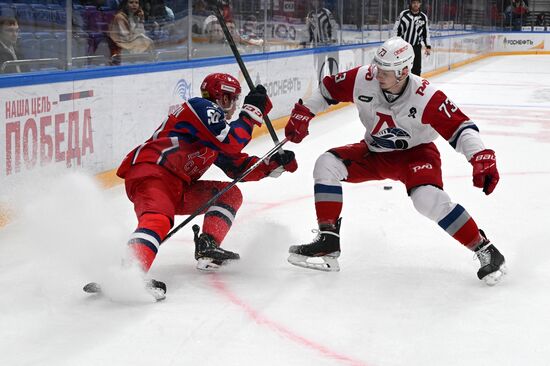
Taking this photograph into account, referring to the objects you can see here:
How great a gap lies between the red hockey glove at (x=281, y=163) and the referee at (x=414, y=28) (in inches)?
281

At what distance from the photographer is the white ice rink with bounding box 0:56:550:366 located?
2506 mm

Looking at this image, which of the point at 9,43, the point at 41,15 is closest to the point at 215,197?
the point at 9,43

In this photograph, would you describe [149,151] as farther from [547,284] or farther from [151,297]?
[547,284]

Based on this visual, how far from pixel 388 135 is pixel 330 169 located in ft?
0.89

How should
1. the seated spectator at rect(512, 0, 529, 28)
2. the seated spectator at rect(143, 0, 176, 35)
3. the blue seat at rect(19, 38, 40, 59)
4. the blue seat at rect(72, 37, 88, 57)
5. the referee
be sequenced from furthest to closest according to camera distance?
the seated spectator at rect(512, 0, 529, 28) < the referee < the seated spectator at rect(143, 0, 176, 35) < the blue seat at rect(72, 37, 88, 57) < the blue seat at rect(19, 38, 40, 59)

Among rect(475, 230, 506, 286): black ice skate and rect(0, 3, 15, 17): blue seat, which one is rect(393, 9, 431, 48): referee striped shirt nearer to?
rect(0, 3, 15, 17): blue seat

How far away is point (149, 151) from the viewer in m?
3.19

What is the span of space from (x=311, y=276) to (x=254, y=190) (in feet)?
5.74

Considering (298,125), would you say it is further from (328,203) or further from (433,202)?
(433,202)

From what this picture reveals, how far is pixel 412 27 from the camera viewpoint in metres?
10.5

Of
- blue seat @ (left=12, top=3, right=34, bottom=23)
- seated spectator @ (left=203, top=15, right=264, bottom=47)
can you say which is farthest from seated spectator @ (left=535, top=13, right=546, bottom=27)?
blue seat @ (left=12, top=3, right=34, bottom=23)

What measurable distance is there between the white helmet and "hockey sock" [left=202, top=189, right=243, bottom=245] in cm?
77

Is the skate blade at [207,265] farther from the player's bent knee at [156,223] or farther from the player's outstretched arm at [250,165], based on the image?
the player's outstretched arm at [250,165]

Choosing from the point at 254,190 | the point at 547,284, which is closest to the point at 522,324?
the point at 547,284
